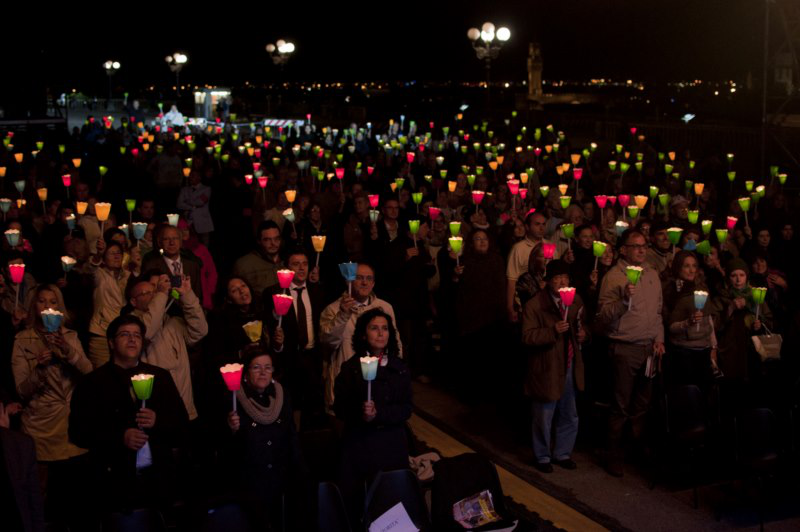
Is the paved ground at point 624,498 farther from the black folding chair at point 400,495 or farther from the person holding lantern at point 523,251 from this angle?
the person holding lantern at point 523,251

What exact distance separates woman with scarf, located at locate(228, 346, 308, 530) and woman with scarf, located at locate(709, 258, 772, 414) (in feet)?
13.7

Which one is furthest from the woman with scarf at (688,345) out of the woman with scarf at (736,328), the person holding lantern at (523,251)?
the person holding lantern at (523,251)

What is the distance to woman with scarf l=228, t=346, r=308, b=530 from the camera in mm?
5855

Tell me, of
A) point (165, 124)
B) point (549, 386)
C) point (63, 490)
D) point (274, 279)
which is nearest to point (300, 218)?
point (274, 279)

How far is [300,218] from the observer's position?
12.3 m

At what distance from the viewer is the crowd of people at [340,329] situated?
233 inches

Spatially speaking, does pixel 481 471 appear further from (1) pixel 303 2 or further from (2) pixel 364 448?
(1) pixel 303 2

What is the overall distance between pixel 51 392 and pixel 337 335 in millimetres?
1909

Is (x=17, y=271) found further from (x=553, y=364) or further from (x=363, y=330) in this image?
(x=553, y=364)

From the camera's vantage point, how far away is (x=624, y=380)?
8.08 metres

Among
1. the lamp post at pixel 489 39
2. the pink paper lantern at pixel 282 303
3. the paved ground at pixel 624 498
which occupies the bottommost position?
the paved ground at pixel 624 498

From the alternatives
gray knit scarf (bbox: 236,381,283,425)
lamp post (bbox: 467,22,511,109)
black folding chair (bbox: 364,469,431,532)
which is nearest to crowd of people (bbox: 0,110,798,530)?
gray knit scarf (bbox: 236,381,283,425)

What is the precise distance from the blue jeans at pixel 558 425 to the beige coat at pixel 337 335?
4.78 feet

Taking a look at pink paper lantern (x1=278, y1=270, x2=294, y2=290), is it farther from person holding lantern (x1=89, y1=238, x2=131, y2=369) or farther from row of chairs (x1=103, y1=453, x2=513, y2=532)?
row of chairs (x1=103, y1=453, x2=513, y2=532)
